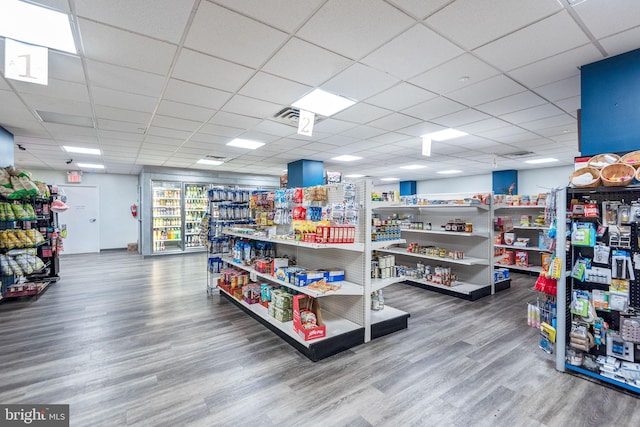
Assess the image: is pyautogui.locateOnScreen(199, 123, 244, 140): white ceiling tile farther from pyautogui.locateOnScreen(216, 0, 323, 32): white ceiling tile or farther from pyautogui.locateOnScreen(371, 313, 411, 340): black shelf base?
pyautogui.locateOnScreen(371, 313, 411, 340): black shelf base

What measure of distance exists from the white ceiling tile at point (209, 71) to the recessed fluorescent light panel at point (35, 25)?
886 millimetres

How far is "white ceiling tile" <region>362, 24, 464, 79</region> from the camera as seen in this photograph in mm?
2637

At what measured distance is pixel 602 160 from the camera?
2.59 meters

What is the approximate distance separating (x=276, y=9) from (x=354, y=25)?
25.7 inches

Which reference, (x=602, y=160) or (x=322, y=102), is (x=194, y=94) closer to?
(x=322, y=102)

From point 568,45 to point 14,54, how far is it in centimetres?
→ 501

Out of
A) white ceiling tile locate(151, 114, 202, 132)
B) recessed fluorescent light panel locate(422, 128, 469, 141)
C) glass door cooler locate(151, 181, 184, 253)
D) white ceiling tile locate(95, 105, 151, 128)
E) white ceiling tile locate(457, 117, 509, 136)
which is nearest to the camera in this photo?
white ceiling tile locate(95, 105, 151, 128)

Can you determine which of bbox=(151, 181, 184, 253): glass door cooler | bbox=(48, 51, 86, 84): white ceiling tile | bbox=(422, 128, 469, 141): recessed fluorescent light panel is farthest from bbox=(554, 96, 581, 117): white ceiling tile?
bbox=(151, 181, 184, 253): glass door cooler

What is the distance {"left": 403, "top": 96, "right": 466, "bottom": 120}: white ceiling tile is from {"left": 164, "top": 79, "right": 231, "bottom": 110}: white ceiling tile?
2.71 metres

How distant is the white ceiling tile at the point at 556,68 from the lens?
2863 millimetres

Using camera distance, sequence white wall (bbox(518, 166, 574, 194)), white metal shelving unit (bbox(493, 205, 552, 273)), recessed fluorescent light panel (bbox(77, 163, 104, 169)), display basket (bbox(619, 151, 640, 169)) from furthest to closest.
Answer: white wall (bbox(518, 166, 574, 194)) < recessed fluorescent light panel (bbox(77, 163, 104, 169)) < white metal shelving unit (bbox(493, 205, 552, 273)) < display basket (bbox(619, 151, 640, 169))

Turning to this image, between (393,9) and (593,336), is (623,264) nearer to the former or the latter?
(593,336)

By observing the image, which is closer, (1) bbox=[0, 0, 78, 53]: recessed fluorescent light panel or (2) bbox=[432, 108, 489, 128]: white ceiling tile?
(1) bbox=[0, 0, 78, 53]: recessed fluorescent light panel

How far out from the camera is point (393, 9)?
2273mm
